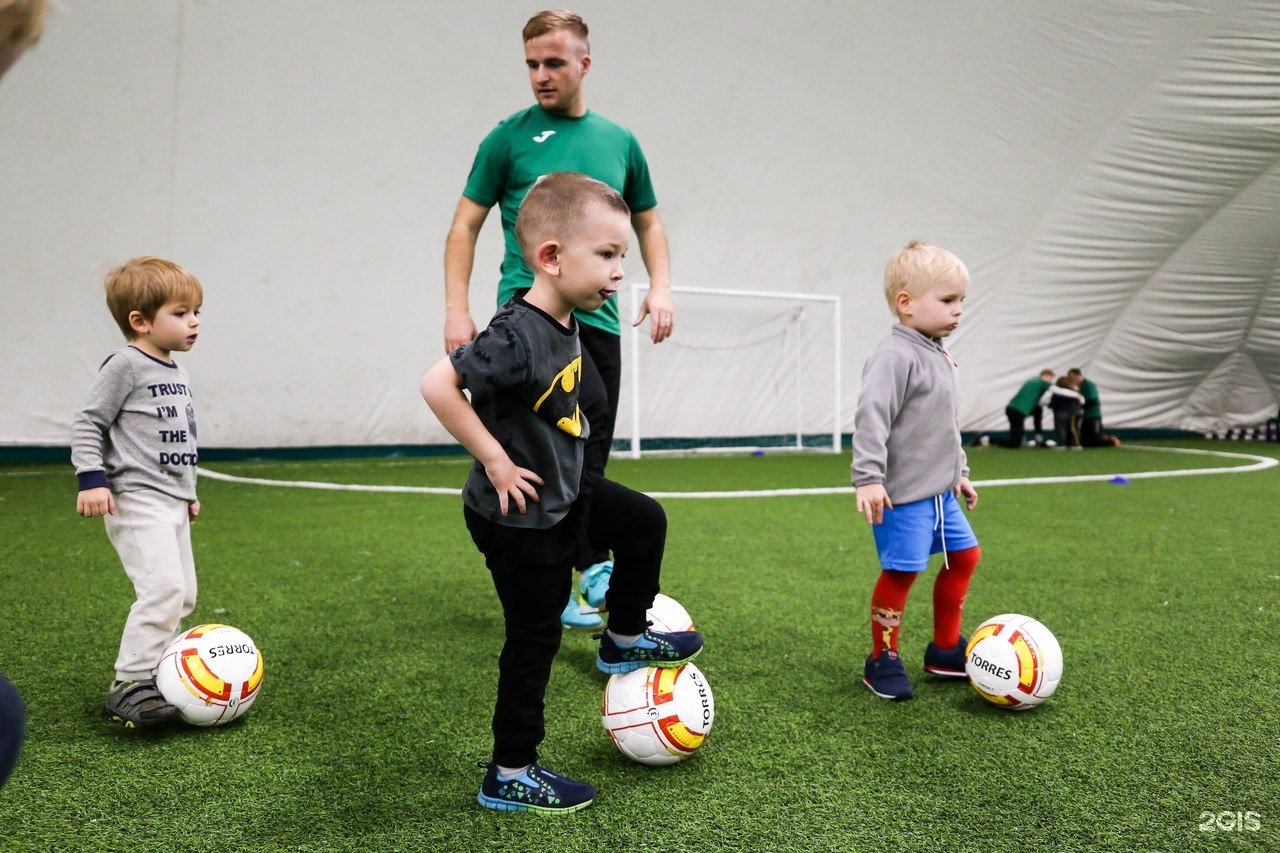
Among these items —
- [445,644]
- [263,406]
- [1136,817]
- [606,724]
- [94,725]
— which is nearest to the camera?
[1136,817]

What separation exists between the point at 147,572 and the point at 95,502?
0.74 feet

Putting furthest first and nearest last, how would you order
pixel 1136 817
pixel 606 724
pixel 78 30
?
pixel 78 30 < pixel 606 724 < pixel 1136 817

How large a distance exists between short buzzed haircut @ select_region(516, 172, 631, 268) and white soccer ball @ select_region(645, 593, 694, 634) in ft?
3.79

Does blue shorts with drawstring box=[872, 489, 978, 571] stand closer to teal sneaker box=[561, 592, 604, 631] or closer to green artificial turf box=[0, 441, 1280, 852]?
green artificial turf box=[0, 441, 1280, 852]

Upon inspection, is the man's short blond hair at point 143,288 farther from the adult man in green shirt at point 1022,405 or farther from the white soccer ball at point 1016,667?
the adult man in green shirt at point 1022,405

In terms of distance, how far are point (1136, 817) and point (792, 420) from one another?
38.7 feet

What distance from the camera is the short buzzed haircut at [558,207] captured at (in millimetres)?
1751

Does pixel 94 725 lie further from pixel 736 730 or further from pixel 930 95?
pixel 930 95

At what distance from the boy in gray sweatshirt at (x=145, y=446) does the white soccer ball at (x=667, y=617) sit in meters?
1.21

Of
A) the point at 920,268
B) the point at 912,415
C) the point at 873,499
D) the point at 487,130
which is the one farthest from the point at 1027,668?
the point at 487,130

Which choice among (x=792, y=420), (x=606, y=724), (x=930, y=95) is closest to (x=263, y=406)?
(x=792, y=420)

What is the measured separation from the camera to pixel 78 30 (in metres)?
9.50

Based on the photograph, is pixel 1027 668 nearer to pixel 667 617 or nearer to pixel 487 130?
pixel 667 617

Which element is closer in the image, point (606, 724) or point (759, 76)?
point (606, 724)
